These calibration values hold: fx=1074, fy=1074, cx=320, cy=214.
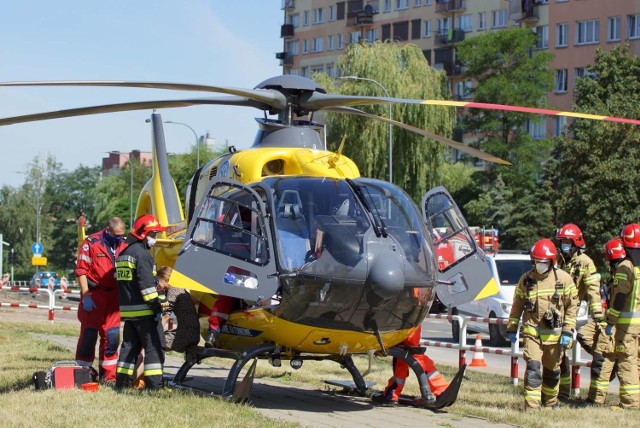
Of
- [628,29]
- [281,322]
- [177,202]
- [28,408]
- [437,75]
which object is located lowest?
[28,408]

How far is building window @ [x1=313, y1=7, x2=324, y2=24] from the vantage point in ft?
279

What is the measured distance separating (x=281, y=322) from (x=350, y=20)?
237 feet

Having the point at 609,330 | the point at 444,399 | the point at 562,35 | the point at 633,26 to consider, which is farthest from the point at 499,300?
the point at 562,35

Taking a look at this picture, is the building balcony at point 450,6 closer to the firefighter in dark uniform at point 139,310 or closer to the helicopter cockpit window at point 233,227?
the firefighter in dark uniform at point 139,310

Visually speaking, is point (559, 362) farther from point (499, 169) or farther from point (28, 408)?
point (499, 169)

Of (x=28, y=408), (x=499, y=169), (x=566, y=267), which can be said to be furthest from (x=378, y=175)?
(x=28, y=408)

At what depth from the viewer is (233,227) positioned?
34.3 ft

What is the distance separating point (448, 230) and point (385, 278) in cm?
202

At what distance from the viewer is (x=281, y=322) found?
10.5 meters

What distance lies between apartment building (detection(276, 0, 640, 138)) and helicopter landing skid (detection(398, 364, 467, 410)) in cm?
5212

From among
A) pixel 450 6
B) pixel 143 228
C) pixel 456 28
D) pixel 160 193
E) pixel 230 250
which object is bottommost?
pixel 230 250

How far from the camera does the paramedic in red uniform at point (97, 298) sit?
1208 cm

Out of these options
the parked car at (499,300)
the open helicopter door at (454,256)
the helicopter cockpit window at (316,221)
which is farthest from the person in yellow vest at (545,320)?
the parked car at (499,300)

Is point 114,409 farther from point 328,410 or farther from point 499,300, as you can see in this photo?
point 499,300
